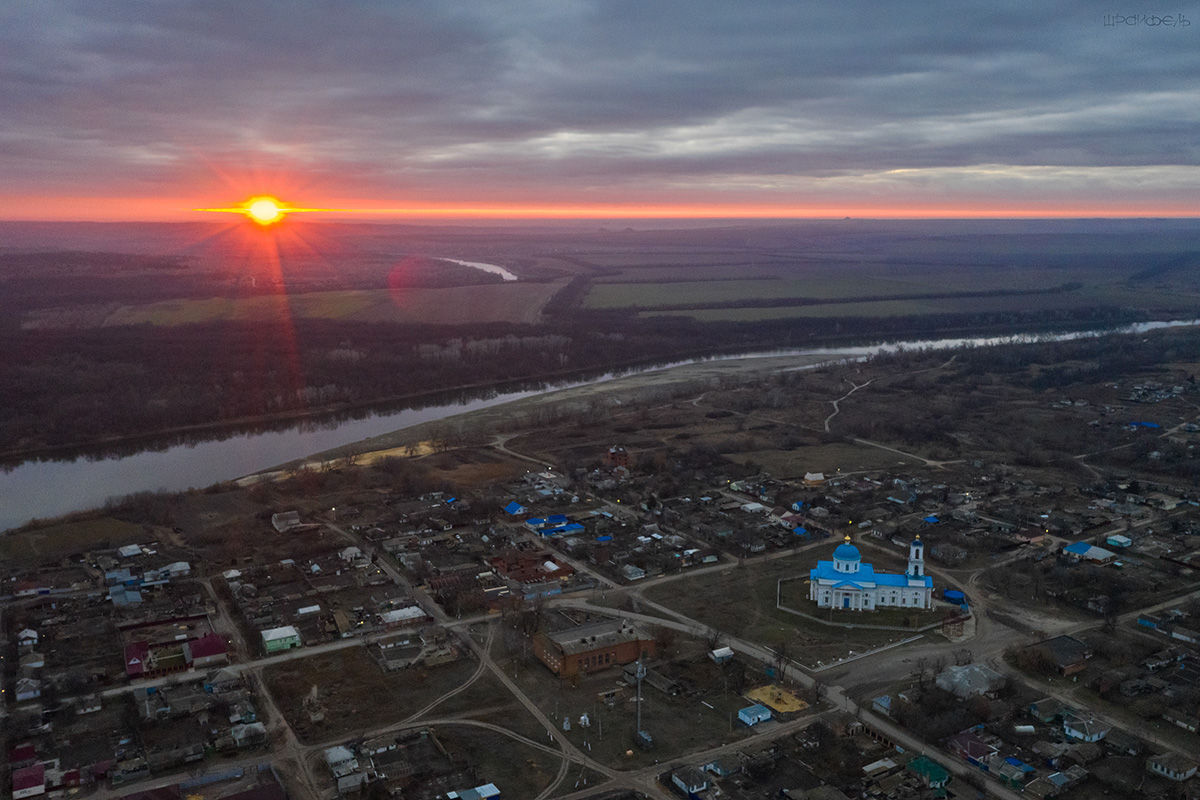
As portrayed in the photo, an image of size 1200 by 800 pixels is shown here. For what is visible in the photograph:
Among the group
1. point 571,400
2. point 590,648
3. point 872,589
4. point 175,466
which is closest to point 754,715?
point 590,648

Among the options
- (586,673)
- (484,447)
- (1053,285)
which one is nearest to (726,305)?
(1053,285)

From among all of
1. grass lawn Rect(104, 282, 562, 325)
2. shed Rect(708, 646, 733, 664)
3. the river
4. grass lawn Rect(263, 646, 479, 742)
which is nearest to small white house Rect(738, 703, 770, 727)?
shed Rect(708, 646, 733, 664)

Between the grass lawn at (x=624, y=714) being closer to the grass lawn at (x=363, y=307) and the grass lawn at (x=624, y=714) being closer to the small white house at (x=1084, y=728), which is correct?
the small white house at (x=1084, y=728)

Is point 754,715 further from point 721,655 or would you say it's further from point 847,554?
point 847,554

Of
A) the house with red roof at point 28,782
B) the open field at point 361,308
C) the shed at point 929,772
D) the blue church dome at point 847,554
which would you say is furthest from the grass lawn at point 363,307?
the shed at point 929,772

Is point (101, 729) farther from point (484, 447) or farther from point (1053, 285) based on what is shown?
point (1053, 285)
